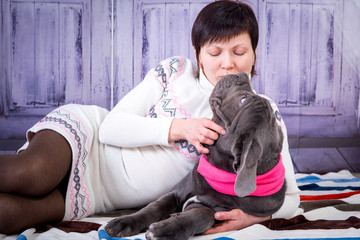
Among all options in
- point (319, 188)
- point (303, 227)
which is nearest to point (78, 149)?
point (303, 227)

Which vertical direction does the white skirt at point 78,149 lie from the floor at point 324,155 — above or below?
above

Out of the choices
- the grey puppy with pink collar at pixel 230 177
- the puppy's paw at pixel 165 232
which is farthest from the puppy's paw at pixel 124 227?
the puppy's paw at pixel 165 232

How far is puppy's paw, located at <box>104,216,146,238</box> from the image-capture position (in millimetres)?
1123

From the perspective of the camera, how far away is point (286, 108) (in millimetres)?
3113

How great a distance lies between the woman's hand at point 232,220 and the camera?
45.6 inches

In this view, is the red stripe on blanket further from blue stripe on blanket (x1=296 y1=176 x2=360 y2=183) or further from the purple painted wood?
the purple painted wood

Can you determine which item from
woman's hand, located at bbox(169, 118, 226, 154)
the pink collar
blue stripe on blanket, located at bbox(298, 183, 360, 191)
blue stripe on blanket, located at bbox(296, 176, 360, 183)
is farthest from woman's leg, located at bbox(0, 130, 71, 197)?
blue stripe on blanket, located at bbox(296, 176, 360, 183)

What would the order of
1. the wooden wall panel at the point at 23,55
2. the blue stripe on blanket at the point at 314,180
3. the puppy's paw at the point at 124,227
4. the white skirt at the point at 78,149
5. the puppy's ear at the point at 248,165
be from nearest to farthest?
the puppy's ear at the point at 248,165 < the puppy's paw at the point at 124,227 < the white skirt at the point at 78,149 < the blue stripe on blanket at the point at 314,180 < the wooden wall panel at the point at 23,55

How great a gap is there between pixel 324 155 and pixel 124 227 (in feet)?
7.61

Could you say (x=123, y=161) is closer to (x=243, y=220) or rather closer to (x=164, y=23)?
(x=243, y=220)

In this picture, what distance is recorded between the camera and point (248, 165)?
1.01 m

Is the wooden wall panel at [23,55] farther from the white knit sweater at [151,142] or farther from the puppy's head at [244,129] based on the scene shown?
the puppy's head at [244,129]

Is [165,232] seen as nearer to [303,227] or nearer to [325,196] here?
[303,227]

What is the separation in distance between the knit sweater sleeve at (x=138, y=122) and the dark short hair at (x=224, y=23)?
268mm
